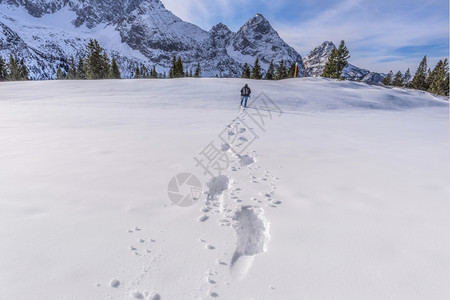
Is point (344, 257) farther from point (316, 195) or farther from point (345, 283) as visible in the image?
point (316, 195)

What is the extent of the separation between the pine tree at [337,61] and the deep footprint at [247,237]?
40.4m

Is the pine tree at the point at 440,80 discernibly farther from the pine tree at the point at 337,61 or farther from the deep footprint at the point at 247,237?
the deep footprint at the point at 247,237

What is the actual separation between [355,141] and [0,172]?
889 cm

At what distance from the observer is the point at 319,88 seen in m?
20.4

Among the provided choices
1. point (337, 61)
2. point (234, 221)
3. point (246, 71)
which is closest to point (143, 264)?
point (234, 221)

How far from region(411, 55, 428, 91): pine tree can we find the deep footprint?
66.1 meters

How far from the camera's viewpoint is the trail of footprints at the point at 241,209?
6.87 feet

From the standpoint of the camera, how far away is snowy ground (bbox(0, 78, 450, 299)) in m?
1.87

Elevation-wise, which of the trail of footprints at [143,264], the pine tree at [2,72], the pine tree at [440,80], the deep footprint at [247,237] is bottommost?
the trail of footprints at [143,264]

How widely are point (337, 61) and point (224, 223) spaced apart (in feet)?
138

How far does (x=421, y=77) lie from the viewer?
49.2m

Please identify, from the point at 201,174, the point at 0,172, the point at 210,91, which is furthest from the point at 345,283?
the point at 210,91

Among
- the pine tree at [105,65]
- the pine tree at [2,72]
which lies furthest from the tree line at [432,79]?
the pine tree at [2,72]

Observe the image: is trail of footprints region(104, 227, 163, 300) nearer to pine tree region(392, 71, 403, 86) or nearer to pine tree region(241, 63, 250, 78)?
pine tree region(241, 63, 250, 78)
